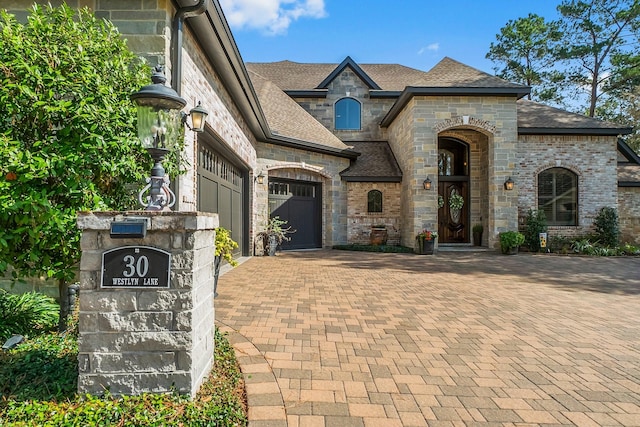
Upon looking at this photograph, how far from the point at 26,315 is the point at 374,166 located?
1167 cm

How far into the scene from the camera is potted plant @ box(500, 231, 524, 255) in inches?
419

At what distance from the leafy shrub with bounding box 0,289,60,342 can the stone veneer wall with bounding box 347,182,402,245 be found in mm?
10336

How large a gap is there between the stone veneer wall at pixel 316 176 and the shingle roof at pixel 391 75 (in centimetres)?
436

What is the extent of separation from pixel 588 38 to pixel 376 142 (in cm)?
1336

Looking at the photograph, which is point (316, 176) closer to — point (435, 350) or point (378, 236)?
point (378, 236)

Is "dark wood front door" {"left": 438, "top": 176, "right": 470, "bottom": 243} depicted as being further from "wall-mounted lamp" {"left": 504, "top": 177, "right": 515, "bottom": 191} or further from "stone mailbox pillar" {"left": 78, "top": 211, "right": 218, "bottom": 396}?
"stone mailbox pillar" {"left": 78, "top": 211, "right": 218, "bottom": 396}

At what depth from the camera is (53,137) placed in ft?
9.46

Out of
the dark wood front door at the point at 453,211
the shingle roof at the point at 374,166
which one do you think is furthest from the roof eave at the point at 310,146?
the dark wood front door at the point at 453,211

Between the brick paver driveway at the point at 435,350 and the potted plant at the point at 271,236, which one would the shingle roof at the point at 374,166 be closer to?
the potted plant at the point at 271,236

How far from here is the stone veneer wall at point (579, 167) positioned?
12219 millimetres

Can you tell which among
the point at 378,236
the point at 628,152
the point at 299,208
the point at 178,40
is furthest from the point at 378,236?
the point at 628,152

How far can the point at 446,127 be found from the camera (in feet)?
37.4

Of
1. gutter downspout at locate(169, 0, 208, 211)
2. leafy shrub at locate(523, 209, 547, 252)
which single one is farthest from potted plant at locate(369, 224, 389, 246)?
gutter downspout at locate(169, 0, 208, 211)

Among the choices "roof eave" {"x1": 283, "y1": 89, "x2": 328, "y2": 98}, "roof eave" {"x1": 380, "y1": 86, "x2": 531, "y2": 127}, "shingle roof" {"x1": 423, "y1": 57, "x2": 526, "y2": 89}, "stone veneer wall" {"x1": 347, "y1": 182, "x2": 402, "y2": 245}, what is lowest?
"stone veneer wall" {"x1": 347, "y1": 182, "x2": 402, "y2": 245}
